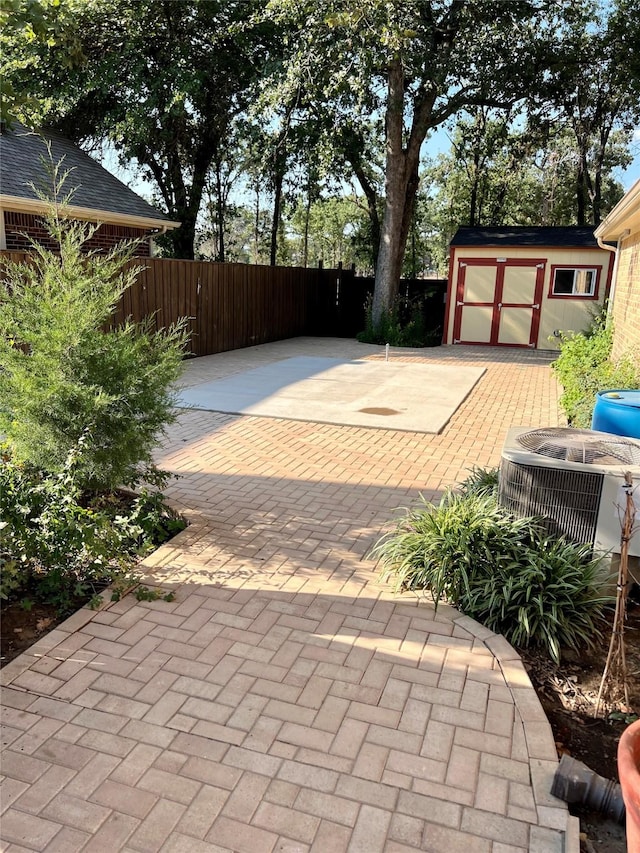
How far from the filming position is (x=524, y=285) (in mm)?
17562

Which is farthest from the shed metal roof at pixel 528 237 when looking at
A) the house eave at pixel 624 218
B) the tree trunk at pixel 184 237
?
the tree trunk at pixel 184 237

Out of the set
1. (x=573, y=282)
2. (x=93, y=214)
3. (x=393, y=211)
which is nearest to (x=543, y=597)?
(x=93, y=214)

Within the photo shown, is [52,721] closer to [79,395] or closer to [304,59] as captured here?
[79,395]

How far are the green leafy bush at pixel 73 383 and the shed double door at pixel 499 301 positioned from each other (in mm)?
14970

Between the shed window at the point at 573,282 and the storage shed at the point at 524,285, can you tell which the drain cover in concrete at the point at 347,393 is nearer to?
the storage shed at the point at 524,285

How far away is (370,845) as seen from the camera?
86.5 inches

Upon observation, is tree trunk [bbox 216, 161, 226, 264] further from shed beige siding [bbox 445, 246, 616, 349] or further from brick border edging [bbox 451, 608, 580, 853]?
brick border edging [bbox 451, 608, 580, 853]

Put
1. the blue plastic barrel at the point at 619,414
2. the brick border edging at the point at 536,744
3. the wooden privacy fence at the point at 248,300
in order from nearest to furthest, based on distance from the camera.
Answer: the brick border edging at the point at 536,744 < the blue plastic barrel at the point at 619,414 < the wooden privacy fence at the point at 248,300

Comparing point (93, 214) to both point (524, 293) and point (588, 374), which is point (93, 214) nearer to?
point (588, 374)

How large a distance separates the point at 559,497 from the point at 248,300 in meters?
13.1

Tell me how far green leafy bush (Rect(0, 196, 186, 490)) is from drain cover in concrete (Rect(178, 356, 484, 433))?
3192 millimetres

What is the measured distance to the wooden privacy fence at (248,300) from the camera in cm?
1223

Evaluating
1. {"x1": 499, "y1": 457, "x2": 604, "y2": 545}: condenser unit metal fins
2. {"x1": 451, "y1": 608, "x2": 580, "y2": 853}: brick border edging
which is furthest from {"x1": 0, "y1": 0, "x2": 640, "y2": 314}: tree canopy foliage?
{"x1": 451, "y1": 608, "x2": 580, "y2": 853}: brick border edging

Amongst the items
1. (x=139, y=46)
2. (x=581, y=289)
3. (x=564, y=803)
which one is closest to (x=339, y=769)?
(x=564, y=803)
